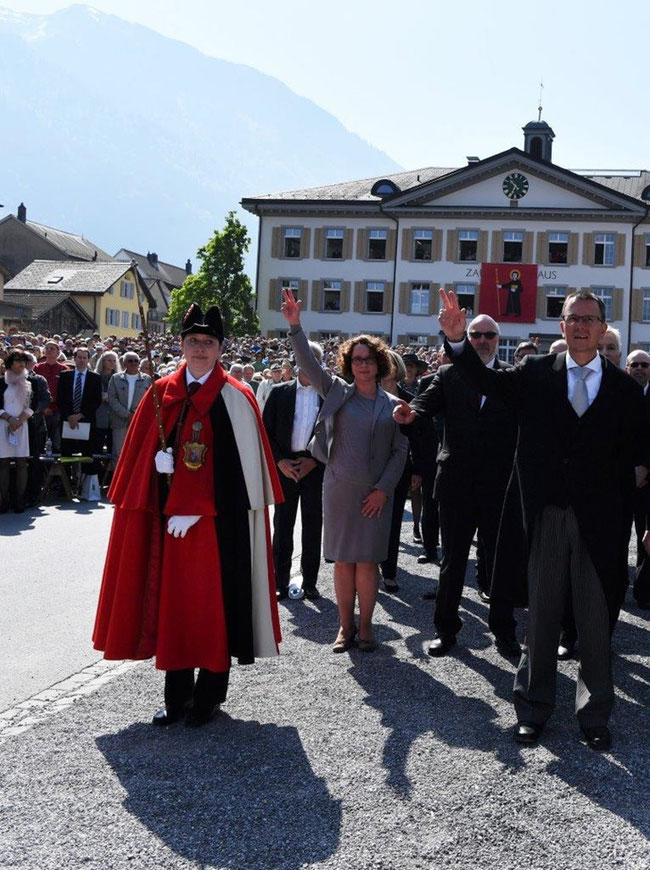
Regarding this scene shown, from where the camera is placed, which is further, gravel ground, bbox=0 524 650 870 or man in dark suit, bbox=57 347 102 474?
man in dark suit, bbox=57 347 102 474

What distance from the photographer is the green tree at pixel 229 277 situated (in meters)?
53.2

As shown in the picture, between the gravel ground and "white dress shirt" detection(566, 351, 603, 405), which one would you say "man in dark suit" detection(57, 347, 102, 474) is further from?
"white dress shirt" detection(566, 351, 603, 405)

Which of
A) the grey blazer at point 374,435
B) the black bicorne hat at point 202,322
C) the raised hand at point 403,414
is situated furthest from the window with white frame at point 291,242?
the black bicorne hat at point 202,322

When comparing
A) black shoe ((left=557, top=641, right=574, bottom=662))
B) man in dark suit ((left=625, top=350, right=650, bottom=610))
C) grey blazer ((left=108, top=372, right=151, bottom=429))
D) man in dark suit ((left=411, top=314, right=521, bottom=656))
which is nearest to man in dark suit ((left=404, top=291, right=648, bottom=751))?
man in dark suit ((left=411, top=314, right=521, bottom=656))

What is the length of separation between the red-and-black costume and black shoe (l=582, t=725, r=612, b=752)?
1621 mm

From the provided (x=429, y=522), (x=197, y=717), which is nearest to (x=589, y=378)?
(x=197, y=717)

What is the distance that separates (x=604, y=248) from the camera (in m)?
53.3

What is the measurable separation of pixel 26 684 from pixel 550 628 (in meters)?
2.94

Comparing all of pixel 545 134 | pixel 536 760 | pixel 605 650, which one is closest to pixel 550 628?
pixel 605 650

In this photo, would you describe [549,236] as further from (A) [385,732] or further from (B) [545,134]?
(A) [385,732]

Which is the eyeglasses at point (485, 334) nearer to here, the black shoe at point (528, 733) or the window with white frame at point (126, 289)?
the black shoe at point (528, 733)

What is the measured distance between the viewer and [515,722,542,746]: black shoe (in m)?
5.21

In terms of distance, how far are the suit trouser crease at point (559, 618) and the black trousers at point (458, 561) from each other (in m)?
1.55

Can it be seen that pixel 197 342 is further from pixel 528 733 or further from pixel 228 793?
pixel 528 733
